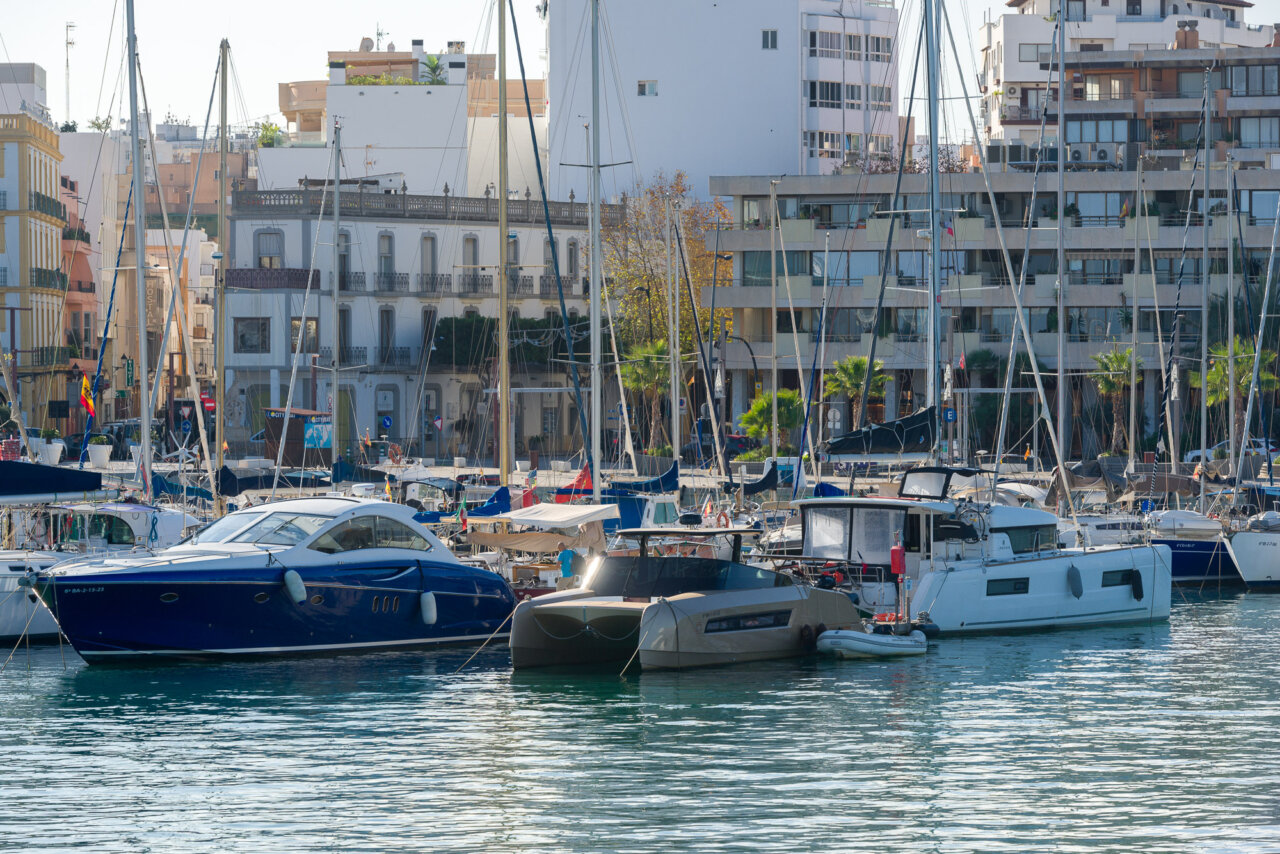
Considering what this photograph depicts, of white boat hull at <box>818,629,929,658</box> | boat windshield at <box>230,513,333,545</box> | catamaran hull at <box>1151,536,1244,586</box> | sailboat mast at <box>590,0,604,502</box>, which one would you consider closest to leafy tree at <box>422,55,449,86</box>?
sailboat mast at <box>590,0,604,502</box>

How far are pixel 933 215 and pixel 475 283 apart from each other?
1873 inches

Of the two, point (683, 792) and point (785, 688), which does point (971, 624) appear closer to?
point (785, 688)

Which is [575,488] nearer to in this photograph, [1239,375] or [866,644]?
[866,644]

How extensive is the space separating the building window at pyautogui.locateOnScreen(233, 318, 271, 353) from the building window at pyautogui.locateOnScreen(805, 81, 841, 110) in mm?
38098

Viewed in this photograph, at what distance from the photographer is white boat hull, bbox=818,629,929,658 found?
27109 mm

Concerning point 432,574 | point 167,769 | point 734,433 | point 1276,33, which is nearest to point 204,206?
point 734,433

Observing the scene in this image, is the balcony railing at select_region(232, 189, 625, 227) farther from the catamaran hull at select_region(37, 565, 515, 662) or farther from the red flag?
the catamaran hull at select_region(37, 565, 515, 662)

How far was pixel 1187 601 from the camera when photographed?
125 ft

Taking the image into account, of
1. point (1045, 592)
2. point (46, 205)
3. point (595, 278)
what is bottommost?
point (1045, 592)

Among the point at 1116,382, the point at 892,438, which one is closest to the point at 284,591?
the point at 892,438

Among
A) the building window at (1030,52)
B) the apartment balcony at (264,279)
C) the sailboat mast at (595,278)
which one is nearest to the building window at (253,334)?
the apartment balcony at (264,279)

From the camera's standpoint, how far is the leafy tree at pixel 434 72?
97331mm

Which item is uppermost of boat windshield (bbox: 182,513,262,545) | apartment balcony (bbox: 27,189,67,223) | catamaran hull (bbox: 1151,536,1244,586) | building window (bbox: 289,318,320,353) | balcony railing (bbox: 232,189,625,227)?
apartment balcony (bbox: 27,189,67,223)

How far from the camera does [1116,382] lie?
231 feet
